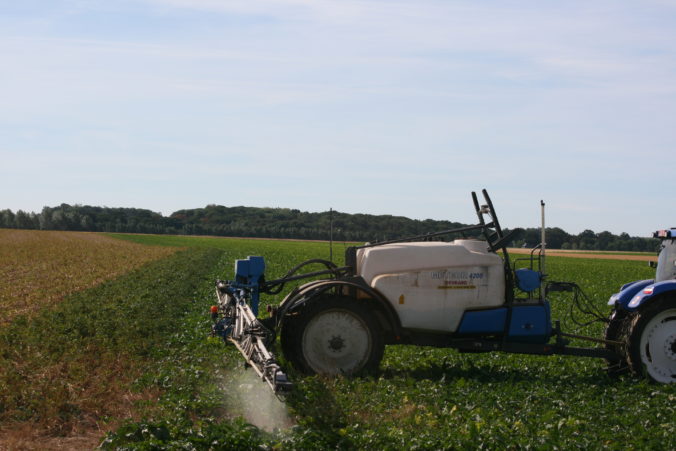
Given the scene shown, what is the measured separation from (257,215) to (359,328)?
392 ft

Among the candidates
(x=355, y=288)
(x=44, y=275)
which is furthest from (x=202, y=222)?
(x=355, y=288)

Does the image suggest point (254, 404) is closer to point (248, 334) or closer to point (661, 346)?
point (248, 334)

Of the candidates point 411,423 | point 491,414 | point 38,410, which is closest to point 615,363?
point 491,414

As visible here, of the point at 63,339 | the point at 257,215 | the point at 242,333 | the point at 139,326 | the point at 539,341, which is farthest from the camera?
the point at 257,215

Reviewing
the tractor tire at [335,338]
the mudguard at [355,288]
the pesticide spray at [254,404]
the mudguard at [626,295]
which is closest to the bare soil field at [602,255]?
the mudguard at [626,295]

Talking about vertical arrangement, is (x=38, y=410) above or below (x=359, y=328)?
below

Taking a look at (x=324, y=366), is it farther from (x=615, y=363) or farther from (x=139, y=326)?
(x=139, y=326)

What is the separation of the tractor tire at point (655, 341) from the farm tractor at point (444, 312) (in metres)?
0.01

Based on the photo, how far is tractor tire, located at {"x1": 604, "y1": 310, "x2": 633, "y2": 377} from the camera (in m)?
10.3

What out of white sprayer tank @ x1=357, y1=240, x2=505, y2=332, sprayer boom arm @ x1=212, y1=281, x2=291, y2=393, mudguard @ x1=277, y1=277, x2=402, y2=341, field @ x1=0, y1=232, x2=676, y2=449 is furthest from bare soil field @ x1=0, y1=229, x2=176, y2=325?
white sprayer tank @ x1=357, y1=240, x2=505, y2=332

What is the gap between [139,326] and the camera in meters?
15.2

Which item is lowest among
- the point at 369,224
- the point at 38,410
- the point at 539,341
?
the point at 38,410

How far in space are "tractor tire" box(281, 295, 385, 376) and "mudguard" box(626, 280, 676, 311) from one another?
3472 millimetres

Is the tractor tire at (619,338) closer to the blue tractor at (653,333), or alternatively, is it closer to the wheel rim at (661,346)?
the blue tractor at (653,333)
